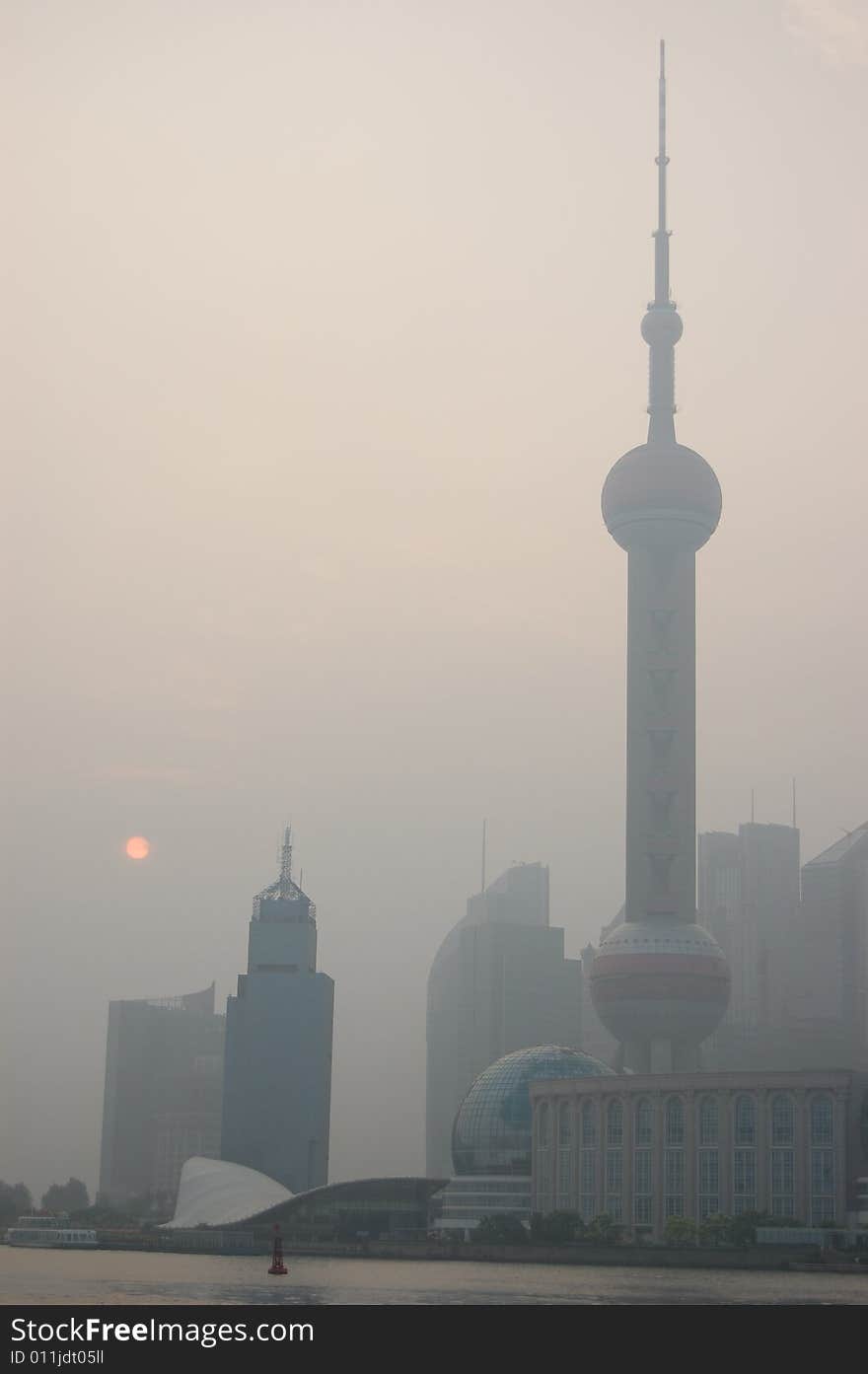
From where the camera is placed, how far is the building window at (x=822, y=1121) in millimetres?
197625

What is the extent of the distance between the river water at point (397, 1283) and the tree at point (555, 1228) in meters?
17.9

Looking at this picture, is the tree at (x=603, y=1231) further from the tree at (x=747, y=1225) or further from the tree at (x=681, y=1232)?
the tree at (x=747, y=1225)

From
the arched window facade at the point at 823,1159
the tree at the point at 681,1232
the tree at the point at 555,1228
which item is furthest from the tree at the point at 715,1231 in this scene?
the arched window facade at the point at 823,1159

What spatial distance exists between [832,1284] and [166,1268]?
1926 inches

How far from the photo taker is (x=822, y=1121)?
198500 millimetres

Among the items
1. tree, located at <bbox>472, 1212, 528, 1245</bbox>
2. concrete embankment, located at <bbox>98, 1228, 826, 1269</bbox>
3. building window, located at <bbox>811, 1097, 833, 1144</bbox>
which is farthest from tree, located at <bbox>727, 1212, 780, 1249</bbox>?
tree, located at <bbox>472, 1212, 528, 1245</bbox>

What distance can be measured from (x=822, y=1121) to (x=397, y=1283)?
3285 inches

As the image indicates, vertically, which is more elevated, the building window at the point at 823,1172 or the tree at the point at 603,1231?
the building window at the point at 823,1172

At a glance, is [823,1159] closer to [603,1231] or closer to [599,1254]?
[603,1231]

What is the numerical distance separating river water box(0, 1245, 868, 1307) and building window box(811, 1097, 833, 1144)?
138ft
